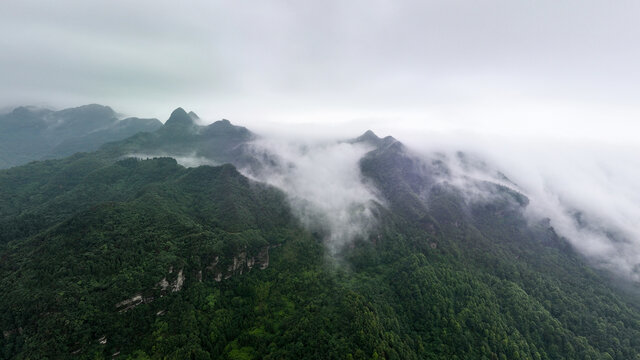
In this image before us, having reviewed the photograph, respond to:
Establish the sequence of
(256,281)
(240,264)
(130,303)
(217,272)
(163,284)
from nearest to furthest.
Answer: (130,303)
(163,284)
(217,272)
(256,281)
(240,264)

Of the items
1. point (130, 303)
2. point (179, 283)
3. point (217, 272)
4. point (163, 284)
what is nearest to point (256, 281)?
point (217, 272)

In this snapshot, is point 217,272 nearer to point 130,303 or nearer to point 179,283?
point 179,283

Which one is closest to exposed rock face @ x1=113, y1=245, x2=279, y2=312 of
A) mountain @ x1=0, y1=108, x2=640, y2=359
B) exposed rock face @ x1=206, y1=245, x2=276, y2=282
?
exposed rock face @ x1=206, y1=245, x2=276, y2=282

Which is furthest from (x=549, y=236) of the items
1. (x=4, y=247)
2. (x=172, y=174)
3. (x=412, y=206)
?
(x=4, y=247)

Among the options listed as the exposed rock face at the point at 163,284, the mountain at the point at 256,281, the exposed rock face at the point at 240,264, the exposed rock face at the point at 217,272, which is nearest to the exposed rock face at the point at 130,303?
the exposed rock face at the point at 217,272

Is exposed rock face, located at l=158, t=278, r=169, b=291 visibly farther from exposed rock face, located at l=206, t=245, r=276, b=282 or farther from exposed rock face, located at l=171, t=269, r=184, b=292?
exposed rock face, located at l=206, t=245, r=276, b=282

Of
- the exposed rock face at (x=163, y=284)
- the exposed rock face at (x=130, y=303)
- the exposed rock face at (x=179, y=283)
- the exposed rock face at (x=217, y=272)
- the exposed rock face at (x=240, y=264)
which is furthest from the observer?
the exposed rock face at (x=240, y=264)

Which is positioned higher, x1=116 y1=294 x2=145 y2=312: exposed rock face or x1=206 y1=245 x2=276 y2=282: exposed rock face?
x1=116 y1=294 x2=145 y2=312: exposed rock face

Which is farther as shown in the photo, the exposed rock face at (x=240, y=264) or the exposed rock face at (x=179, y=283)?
the exposed rock face at (x=240, y=264)

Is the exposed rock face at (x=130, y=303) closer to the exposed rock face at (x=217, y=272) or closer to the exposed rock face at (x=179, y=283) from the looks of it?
the exposed rock face at (x=217, y=272)

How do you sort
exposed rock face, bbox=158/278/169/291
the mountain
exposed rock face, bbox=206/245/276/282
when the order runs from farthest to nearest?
exposed rock face, bbox=206/245/276/282 → exposed rock face, bbox=158/278/169/291 → the mountain
